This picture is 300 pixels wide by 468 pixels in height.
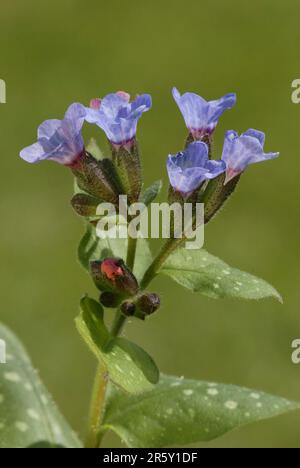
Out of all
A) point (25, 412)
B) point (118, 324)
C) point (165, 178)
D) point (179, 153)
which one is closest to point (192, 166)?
point (179, 153)

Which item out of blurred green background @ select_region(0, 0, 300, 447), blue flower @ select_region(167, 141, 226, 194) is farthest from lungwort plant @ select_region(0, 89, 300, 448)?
blurred green background @ select_region(0, 0, 300, 447)

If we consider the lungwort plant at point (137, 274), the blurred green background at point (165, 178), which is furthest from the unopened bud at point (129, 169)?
the blurred green background at point (165, 178)

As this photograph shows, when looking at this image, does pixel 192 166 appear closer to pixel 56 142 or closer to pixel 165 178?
pixel 56 142

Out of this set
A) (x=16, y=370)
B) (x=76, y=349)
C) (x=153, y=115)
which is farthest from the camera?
(x=153, y=115)

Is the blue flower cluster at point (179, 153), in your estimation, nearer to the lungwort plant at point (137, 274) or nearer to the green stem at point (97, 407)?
the lungwort plant at point (137, 274)

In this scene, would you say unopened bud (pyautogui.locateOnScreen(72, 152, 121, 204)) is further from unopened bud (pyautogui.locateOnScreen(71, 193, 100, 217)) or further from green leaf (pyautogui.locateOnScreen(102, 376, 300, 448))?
green leaf (pyautogui.locateOnScreen(102, 376, 300, 448))

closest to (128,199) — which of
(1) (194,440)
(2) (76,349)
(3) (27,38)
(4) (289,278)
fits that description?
(1) (194,440)
